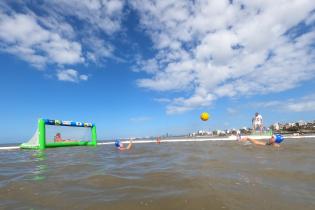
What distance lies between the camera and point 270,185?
4152 mm

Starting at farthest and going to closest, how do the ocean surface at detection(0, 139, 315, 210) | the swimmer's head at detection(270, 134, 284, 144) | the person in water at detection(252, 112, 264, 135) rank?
the person in water at detection(252, 112, 264, 135)
the swimmer's head at detection(270, 134, 284, 144)
the ocean surface at detection(0, 139, 315, 210)

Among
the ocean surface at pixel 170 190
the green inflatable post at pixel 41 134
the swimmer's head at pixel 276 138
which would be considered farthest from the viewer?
the green inflatable post at pixel 41 134

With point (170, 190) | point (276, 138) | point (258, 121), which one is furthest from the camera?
point (258, 121)

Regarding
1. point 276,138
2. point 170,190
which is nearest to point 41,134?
point 276,138

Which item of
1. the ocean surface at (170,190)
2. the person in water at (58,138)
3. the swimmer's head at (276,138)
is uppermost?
the person in water at (58,138)

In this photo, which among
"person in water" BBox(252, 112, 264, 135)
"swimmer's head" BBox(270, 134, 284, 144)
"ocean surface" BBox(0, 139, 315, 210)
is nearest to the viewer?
"ocean surface" BBox(0, 139, 315, 210)

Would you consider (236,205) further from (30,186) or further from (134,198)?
(30,186)

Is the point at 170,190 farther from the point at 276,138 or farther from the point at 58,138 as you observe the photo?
the point at 58,138

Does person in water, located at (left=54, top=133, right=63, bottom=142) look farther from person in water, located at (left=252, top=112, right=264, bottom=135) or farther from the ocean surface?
the ocean surface

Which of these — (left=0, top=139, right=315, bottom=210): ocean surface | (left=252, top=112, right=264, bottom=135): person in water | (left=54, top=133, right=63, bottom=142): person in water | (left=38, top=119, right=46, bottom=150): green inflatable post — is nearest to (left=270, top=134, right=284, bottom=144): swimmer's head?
(left=0, top=139, right=315, bottom=210): ocean surface

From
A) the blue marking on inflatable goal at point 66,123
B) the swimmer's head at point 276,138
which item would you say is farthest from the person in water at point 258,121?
the blue marking on inflatable goal at point 66,123

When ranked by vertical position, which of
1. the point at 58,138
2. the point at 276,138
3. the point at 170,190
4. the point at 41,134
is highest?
the point at 41,134

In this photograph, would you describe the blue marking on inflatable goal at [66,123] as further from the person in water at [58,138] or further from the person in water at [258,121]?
the person in water at [258,121]

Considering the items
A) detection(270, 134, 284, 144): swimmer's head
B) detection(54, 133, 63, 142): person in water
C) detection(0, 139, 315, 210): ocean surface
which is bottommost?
detection(0, 139, 315, 210): ocean surface
